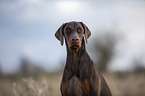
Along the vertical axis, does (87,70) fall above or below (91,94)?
above

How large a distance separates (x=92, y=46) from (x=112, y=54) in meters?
2.69

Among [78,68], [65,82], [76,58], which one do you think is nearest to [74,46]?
[76,58]

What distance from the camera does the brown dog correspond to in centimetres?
290

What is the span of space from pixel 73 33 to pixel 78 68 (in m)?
0.54

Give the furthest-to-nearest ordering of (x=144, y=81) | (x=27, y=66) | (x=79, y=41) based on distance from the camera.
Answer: (x=27, y=66)
(x=144, y=81)
(x=79, y=41)

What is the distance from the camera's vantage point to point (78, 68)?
118 inches

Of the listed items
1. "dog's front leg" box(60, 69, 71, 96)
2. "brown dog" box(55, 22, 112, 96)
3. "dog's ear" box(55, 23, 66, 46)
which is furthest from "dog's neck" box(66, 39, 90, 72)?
"dog's ear" box(55, 23, 66, 46)

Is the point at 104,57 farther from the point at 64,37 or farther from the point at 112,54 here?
the point at 64,37

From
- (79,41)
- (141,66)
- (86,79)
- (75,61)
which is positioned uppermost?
(79,41)

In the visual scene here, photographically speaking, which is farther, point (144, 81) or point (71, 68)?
point (144, 81)

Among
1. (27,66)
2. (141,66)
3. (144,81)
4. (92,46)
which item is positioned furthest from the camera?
(92,46)

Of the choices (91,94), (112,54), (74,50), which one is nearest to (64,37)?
(74,50)

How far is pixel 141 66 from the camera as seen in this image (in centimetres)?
1588

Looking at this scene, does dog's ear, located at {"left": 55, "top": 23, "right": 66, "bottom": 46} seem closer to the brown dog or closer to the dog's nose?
the brown dog
